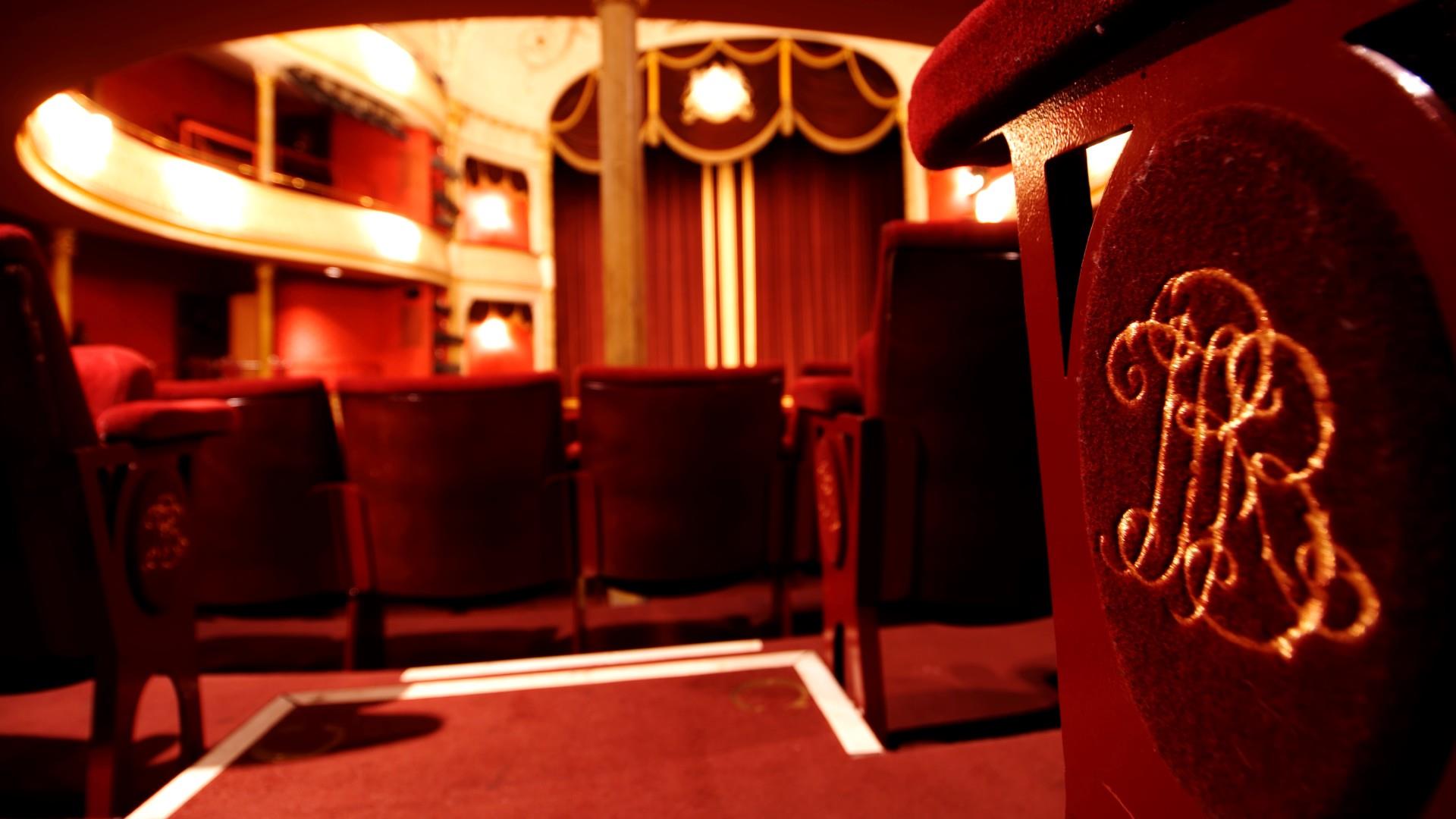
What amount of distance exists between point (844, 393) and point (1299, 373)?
1054 mm

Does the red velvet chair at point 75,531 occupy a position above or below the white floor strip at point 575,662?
above

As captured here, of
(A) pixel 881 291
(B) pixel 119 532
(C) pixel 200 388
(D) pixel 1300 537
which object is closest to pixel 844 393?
(A) pixel 881 291

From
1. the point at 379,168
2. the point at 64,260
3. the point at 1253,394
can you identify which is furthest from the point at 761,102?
the point at 1253,394

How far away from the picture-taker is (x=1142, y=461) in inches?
14.8

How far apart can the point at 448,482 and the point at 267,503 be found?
43 centimetres

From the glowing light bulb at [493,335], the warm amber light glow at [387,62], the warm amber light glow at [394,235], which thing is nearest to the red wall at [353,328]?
the glowing light bulb at [493,335]

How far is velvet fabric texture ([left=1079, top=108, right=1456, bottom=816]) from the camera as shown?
0.25 metres

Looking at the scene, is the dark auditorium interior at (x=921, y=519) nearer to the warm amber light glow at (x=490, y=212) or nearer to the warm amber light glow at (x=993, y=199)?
the warm amber light glow at (x=993, y=199)

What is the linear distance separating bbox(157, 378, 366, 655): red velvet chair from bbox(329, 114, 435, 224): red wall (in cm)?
951

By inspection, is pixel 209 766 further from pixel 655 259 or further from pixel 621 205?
pixel 655 259

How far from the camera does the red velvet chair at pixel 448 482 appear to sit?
5.46ft

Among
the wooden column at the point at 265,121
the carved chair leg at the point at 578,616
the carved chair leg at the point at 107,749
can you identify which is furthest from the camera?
the wooden column at the point at 265,121

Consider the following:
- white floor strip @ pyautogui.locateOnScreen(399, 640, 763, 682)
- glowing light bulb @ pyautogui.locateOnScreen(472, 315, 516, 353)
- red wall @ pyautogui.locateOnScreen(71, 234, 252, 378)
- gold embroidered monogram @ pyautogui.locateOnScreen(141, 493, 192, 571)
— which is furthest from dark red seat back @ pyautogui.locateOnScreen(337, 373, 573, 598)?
glowing light bulb @ pyautogui.locateOnScreen(472, 315, 516, 353)

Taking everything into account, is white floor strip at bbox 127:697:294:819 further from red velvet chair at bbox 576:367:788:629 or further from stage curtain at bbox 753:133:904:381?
stage curtain at bbox 753:133:904:381
